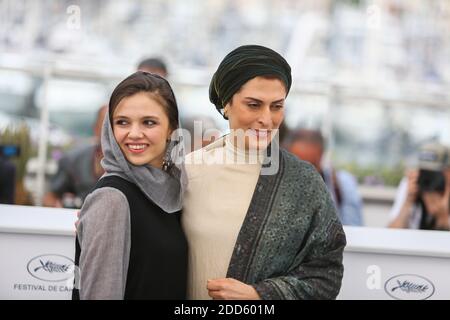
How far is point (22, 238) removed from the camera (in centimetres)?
261

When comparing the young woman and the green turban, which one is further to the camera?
the green turban

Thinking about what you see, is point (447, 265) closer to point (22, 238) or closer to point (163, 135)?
point (163, 135)

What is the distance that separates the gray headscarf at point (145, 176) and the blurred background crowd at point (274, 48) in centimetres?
239

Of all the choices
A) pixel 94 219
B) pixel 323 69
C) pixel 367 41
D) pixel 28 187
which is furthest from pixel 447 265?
pixel 367 41

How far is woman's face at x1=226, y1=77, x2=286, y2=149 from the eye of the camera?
A: 1.94 meters

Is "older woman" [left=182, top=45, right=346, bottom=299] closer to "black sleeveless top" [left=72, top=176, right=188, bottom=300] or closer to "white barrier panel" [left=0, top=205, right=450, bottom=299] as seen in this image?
"black sleeveless top" [left=72, top=176, right=188, bottom=300]

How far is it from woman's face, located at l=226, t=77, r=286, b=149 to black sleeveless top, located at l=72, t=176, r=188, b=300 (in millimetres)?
340

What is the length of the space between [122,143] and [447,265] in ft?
4.64

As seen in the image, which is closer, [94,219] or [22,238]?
[94,219]

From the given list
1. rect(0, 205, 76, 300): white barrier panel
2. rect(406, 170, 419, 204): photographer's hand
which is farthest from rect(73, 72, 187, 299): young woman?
rect(406, 170, 419, 204): photographer's hand

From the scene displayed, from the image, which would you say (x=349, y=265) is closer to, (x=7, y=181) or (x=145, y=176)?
(x=145, y=176)

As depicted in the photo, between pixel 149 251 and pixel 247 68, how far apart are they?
559 millimetres

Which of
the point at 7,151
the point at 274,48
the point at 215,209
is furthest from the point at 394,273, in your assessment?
the point at 274,48
